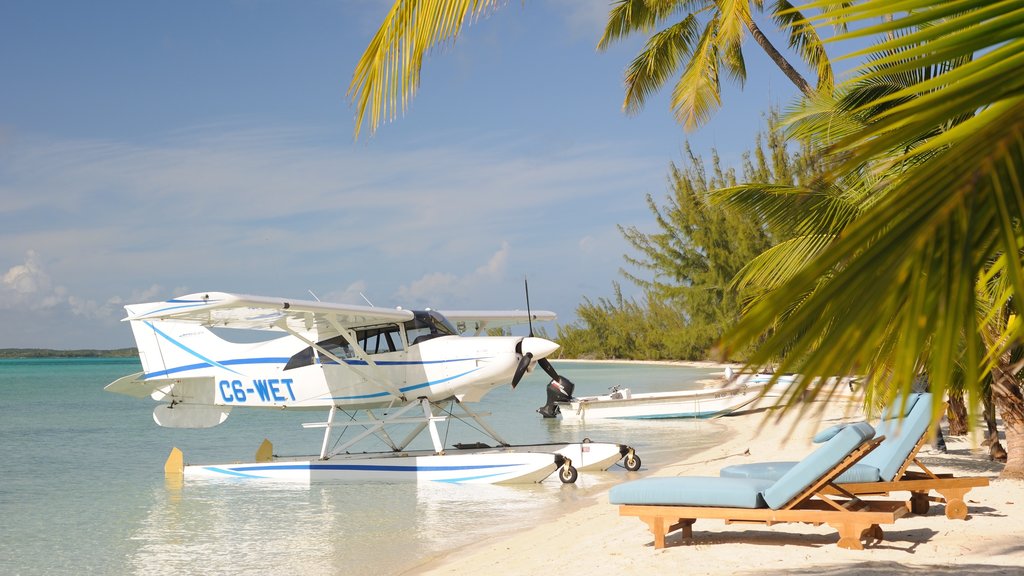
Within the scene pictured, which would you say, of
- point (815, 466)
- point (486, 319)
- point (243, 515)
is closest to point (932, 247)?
point (815, 466)

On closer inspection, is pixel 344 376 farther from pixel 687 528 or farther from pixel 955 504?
pixel 955 504

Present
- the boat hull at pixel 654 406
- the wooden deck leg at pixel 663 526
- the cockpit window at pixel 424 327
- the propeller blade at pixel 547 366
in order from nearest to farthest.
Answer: the wooden deck leg at pixel 663 526
the propeller blade at pixel 547 366
the cockpit window at pixel 424 327
the boat hull at pixel 654 406

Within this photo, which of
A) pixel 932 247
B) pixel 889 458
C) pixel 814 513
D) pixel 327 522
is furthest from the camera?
pixel 327 522

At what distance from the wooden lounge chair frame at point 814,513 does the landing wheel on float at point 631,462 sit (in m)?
6.72

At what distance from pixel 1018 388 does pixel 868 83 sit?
345cm

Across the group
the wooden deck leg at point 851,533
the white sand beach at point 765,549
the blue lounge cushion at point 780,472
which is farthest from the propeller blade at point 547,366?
the wooden deck leg at point 851,533

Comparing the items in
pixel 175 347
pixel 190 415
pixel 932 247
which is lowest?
pixel 190 415

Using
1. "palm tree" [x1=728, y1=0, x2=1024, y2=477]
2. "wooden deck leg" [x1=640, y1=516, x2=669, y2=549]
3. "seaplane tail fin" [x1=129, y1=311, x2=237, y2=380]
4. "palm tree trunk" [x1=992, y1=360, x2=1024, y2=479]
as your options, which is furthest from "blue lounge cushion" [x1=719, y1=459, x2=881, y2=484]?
"seaplane tail fin" [x1=129, y1=311, x2=237, y2=380]

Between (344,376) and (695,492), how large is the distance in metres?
8.69

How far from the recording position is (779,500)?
611 cm

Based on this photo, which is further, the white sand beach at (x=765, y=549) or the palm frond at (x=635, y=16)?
the palm frond at (x=635, y=16)

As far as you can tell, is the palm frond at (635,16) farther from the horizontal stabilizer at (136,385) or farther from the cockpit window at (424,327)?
the horizontal stabilizer at (136,385)

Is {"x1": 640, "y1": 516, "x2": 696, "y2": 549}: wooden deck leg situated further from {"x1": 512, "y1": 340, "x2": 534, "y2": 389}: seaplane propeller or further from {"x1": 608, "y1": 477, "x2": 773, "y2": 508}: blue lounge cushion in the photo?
{"x1": 512, "y1": 340, "x2": 534, "y2": 389}: seaplane propeller

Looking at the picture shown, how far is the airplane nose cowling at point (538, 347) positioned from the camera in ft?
42.4
